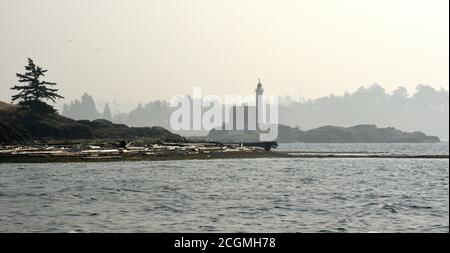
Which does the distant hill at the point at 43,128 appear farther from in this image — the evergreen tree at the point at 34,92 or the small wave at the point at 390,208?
the small wave at the point at 390,208

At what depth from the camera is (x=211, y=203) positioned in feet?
125

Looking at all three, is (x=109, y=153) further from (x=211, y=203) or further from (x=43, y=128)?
(x=211, y=203)

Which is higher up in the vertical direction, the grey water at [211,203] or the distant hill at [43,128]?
the distant hill at [43,128]

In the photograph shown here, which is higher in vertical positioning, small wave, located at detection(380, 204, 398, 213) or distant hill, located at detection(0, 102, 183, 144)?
distant hill, located at detection(0, 102, 183, 144)

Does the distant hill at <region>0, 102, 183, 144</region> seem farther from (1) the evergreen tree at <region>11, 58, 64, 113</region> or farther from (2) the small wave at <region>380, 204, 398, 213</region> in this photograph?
(2) the small wave at <region>380, 204, 398, 213</region>

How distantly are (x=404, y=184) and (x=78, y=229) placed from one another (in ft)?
137

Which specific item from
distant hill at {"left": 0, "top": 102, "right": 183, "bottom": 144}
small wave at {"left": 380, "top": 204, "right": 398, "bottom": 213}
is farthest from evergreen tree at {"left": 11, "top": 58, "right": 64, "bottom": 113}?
small wave at {"left": 380, "top": 204, "right": 398, "bottom": 213}

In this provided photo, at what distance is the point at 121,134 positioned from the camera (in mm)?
135875

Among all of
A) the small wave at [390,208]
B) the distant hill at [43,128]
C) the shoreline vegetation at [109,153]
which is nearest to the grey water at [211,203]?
the small wave at [390,208]

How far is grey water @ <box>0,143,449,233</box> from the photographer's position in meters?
28.7

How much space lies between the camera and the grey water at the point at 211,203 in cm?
2873

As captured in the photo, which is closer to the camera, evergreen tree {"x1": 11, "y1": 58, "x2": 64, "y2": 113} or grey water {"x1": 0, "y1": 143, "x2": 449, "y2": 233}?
grey water {"x1": 0, "y1": 143, "x2": 449, "y2": 233}
